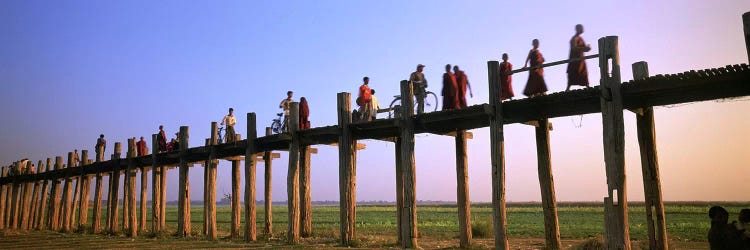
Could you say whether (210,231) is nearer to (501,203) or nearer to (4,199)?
(501,203)

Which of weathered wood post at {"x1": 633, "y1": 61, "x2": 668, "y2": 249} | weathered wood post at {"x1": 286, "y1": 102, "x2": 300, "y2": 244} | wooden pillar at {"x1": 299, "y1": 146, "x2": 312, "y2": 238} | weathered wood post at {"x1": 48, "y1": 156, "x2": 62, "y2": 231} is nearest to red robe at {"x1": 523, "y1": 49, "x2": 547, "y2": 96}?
weathered wood post at {"x1": 633, "y1": 61, "x2": 668, "y2": 249}

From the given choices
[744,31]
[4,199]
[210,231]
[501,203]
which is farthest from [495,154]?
[4,199]

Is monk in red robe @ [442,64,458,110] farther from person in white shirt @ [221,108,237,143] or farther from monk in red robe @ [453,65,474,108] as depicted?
person in white shirt @ [221,108,237,143]

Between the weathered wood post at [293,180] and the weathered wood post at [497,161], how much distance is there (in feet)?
21.3

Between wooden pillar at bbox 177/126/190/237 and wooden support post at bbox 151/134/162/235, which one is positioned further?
wooden support post at bbox 151/134/162/235

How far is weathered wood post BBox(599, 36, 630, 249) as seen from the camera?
997 centimetres

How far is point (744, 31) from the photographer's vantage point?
29.6ft

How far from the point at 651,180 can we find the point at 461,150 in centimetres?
463

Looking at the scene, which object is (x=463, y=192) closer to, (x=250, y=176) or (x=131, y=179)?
(x=250, y=176)

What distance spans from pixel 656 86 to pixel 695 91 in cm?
100

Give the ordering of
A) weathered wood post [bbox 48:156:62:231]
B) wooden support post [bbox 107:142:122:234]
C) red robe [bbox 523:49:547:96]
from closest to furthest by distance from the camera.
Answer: red robe [bbox 523:49:547:96] → wooden support post [bbox 107:142:122:234] → weathered wood post [bbox 48:156:62:231]

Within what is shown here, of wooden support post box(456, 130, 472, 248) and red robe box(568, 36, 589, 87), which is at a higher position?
red robe box(568, 36, 589, 87)

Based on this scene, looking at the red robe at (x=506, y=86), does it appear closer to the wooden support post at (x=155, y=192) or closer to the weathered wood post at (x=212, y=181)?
the weathered wood post at (x=212, y=181)

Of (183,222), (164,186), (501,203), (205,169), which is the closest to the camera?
(501,203)
